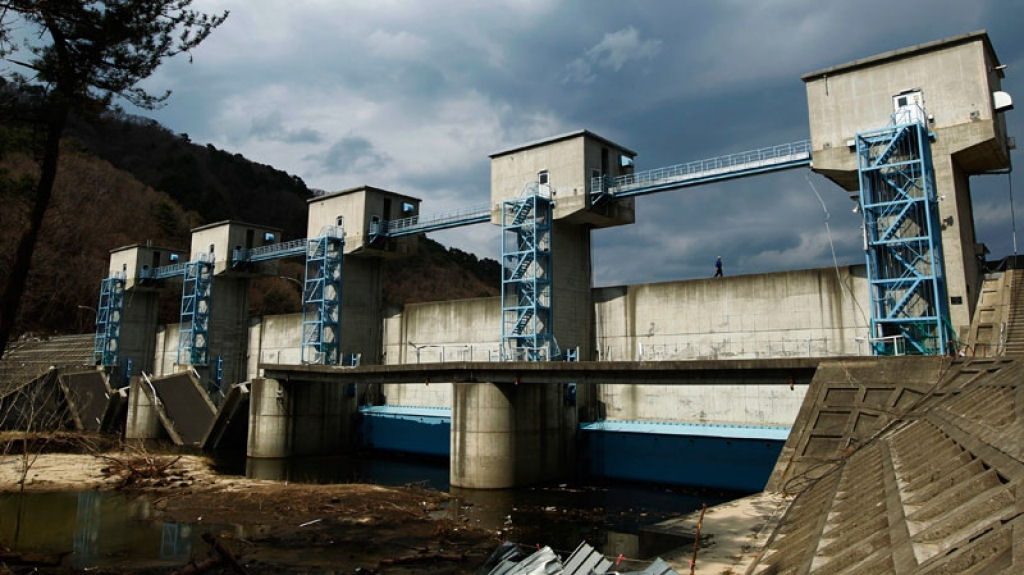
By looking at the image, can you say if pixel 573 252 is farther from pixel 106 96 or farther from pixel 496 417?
pixel 106 96

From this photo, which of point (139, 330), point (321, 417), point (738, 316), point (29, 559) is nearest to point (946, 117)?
point (738, 316)

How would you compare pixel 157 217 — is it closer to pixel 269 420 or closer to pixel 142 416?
pixel 142 416

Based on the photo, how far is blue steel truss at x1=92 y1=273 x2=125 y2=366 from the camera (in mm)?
56969

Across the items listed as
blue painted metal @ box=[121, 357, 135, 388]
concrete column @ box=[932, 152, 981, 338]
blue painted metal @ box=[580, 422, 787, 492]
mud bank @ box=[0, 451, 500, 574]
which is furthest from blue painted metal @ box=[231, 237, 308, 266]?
concrete column @ box=[932, 152, 981, 338]

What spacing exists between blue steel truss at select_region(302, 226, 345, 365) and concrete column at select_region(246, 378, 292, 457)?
13.2 ft

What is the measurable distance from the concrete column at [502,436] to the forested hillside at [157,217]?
1932cm

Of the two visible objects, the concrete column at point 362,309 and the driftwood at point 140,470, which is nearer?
the driftwood at point 140,470

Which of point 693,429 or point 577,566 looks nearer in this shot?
point 577,566

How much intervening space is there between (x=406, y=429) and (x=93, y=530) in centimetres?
2190

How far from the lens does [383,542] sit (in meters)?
16.4

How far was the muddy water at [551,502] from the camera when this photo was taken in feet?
60.3

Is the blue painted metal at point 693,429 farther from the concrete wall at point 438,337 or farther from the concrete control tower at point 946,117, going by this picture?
the concrete wall at point 438,337

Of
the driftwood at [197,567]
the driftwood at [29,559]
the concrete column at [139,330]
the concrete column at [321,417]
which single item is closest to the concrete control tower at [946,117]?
the driftwood at [197,567]

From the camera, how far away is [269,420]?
3728 cm
